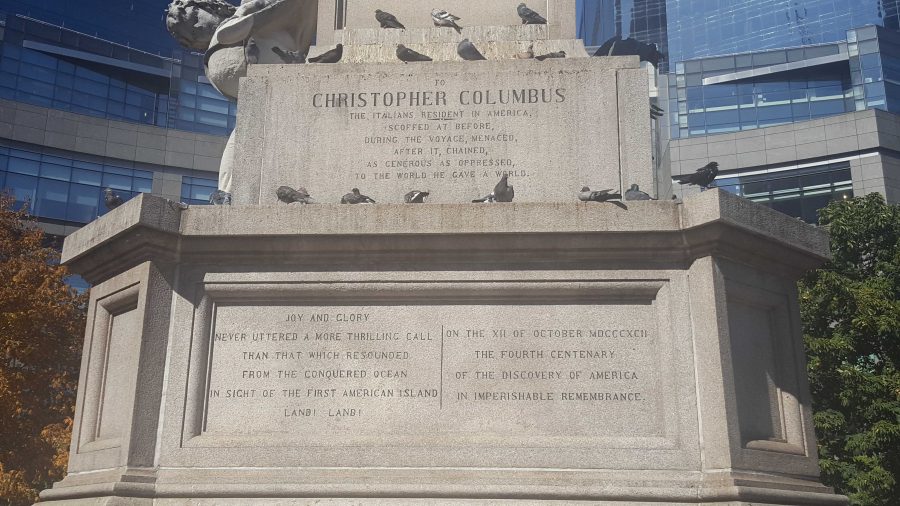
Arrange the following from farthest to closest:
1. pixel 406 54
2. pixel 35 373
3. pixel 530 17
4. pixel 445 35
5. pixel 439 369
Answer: pixel 35 373, pixel 445 35, pixel 530 17, pixel 406 54, pixel 439 369

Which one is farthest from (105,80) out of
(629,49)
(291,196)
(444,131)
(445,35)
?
(291,196)

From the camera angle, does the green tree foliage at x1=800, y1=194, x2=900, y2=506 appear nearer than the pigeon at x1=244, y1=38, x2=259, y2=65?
No

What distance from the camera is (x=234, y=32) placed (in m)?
11.3

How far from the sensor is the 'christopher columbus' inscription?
26.0 ft

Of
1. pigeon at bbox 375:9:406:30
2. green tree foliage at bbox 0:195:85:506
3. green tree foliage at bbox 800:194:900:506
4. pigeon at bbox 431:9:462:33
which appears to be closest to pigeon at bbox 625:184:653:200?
pigeon at bbox 431:9:462:33

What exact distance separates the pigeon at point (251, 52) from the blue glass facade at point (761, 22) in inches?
4037

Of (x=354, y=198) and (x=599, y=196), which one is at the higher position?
(x=354, y=198)

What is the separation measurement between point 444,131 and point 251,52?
281 centimetres

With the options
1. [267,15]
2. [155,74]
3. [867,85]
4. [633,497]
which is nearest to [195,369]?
[633,497]

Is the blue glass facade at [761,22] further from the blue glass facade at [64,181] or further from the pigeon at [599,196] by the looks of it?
the pigeon at [599,196]

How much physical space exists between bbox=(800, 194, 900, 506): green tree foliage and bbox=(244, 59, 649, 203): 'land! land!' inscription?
15.5 metres

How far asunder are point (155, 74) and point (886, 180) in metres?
57.5

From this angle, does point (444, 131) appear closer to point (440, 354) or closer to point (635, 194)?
point (635, 194)

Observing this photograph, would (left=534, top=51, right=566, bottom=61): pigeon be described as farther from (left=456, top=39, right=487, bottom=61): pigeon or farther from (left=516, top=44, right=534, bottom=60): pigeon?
(left=456, top=39, right=487, bottom=61): pigeon
